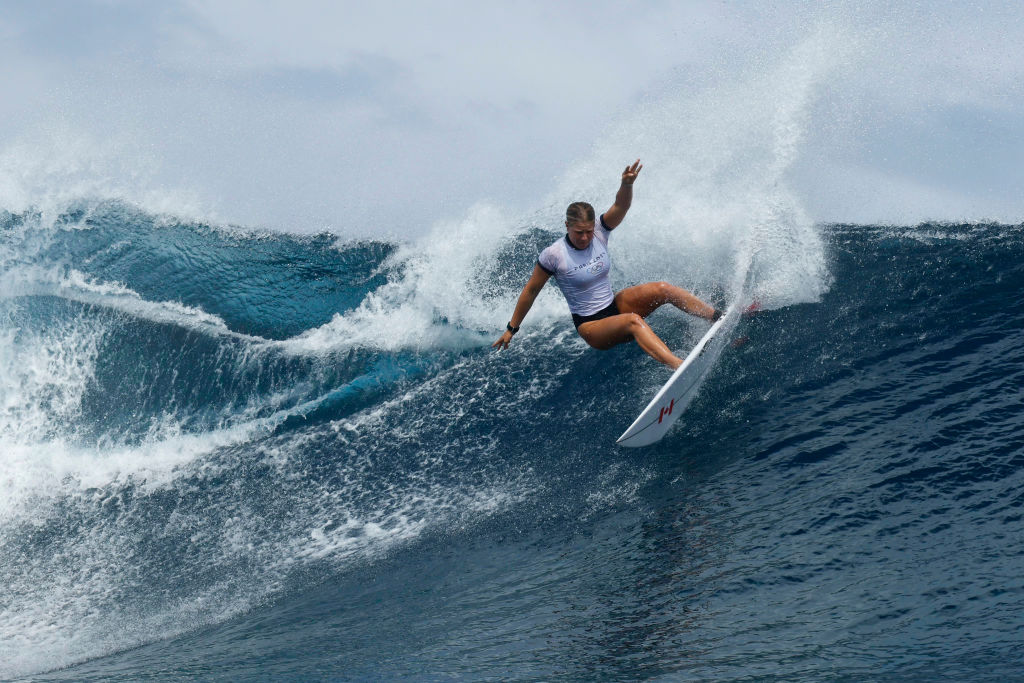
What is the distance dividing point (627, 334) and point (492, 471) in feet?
4.96

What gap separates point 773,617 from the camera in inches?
165

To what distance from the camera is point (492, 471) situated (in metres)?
6.77

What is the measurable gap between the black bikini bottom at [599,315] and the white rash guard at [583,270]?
2 cm

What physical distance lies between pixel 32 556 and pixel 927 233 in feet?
28.8

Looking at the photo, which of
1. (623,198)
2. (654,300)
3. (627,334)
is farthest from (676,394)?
(623,198)

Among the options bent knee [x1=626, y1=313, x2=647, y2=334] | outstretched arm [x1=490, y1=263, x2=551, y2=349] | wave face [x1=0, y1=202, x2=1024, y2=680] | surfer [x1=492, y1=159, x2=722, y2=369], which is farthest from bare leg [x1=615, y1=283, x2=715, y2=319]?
outstretched arm [x1=490, y1=263, x2=551, y2=349]

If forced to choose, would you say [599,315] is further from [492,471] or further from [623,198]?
[492,471]

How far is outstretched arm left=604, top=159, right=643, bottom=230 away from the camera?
6219mm

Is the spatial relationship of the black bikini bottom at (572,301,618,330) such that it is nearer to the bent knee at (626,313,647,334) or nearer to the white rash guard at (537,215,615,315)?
the white rash guard at (537,215,615,315)

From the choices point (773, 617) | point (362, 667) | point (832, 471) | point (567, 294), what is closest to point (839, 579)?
point (773, 617)

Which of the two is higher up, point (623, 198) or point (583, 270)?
point (623, 198)

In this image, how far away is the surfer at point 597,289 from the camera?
20.5 feet

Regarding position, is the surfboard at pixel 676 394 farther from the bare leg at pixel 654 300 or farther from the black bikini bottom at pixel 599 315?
the black bikini bottom at pixel 599 315

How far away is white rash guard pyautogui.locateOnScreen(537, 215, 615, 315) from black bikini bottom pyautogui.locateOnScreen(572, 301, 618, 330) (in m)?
0.02
